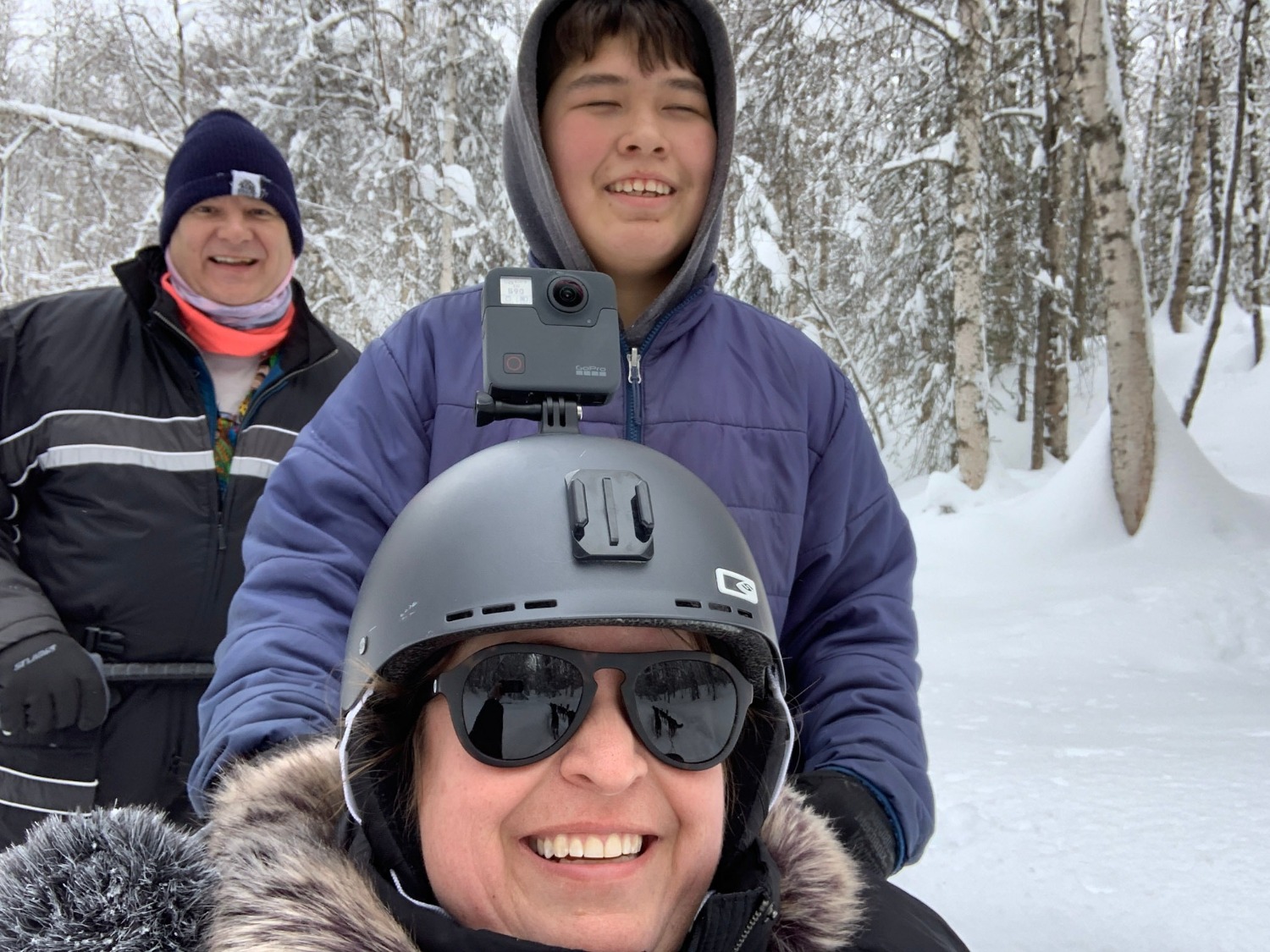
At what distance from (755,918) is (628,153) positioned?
1.25 metres

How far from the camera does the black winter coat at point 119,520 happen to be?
2.67m

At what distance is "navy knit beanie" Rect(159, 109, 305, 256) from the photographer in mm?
3104

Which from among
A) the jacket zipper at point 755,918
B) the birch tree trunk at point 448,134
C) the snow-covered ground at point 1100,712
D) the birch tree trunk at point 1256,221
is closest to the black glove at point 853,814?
the jacket zipper at point 755,918

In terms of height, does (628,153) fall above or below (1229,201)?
below

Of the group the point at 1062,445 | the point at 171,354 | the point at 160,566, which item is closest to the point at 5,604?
the point at 160,566

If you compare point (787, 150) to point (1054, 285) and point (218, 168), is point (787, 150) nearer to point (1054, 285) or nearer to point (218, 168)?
point (1054, 285)

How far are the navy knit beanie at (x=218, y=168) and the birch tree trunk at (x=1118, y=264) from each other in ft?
20.2

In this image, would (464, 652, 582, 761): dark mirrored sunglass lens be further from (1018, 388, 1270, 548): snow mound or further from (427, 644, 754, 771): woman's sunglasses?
(1018, 388, 1270, 548): snow mound

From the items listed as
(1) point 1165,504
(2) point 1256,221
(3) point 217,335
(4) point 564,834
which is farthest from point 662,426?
(2) point 1256,221

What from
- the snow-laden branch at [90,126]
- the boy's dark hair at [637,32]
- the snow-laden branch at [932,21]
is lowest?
the boy's dark hair at [637,32]

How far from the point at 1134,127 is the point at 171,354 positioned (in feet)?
88.7

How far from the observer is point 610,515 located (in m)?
1.12

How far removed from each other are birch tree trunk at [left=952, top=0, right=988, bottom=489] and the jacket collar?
35.2 feet

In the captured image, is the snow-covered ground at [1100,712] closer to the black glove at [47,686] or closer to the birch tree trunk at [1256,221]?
the black glove at [47,686]
